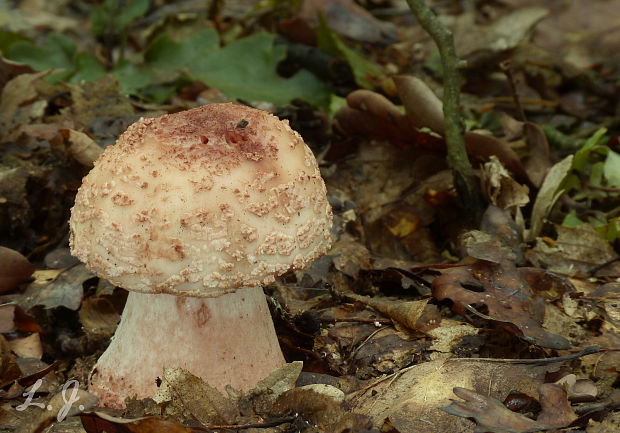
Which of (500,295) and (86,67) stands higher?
(500,295)

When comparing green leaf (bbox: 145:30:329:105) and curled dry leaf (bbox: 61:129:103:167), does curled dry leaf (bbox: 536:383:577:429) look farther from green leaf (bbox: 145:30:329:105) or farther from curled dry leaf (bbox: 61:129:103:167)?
green leaf (bbox: 145:30:329:105)

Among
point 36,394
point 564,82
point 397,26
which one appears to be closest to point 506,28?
point 564,82

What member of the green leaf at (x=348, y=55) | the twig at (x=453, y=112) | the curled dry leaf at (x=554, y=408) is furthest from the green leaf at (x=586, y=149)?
the curled dry leaf at (x=554, y=408)

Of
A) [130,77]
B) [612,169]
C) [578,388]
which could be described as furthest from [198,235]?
[130,77]

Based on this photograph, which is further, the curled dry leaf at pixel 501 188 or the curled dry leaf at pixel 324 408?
the curled dry leaf at pixel 501 188

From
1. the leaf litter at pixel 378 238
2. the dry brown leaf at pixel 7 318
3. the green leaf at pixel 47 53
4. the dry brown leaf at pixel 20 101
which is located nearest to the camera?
the leaf litter at pixel 378 238

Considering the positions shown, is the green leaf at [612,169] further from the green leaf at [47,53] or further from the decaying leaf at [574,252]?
the green leaf at [47,53]

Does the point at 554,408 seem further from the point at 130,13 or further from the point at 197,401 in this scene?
the point at 130,13

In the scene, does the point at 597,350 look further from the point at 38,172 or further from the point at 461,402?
the point at 38,172
